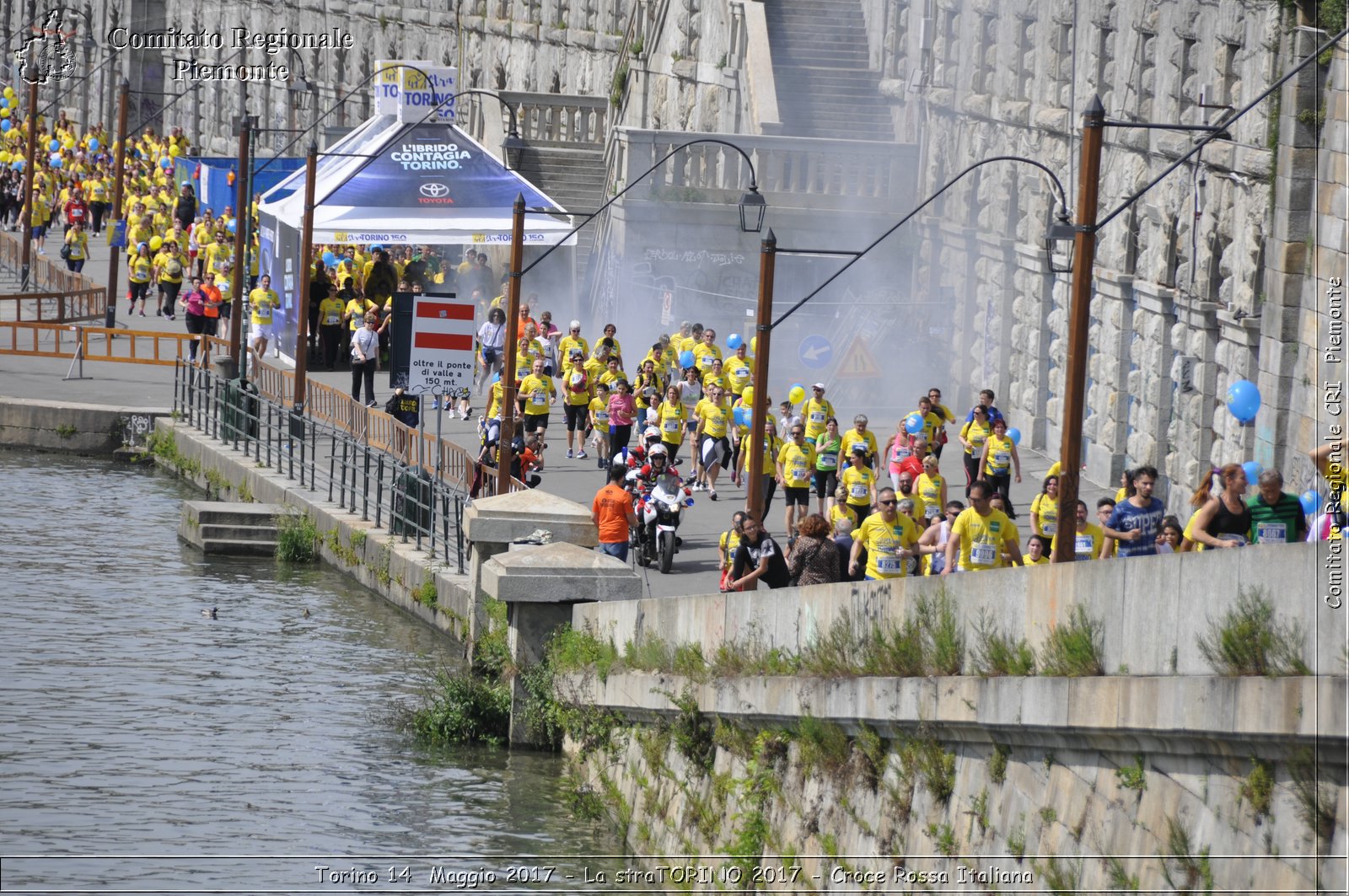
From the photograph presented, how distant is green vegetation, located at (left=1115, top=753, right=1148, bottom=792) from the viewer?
29.9 feet

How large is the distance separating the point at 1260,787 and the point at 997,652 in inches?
81.2

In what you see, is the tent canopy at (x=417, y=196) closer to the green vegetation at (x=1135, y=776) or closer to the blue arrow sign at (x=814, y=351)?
the blue arrow sign at (x=814, y=351)

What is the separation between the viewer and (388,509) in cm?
2628

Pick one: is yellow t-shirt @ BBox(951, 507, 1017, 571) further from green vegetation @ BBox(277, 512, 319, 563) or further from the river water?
green vegetation @ BBox(277, 512, 319, 563)

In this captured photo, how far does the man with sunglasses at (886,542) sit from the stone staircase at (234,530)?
38.0ft

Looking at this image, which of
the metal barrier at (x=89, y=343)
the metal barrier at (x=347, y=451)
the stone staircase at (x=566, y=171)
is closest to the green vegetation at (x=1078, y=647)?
the metal barrier at (x=347, y=451)

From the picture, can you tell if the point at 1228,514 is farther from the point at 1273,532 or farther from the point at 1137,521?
the point at 1137,521

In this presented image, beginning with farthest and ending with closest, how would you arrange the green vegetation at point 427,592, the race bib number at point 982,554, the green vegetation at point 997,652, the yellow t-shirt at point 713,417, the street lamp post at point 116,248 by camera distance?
the street lamp post at point 116,248 < the yellow t-shirt at point 713,417 < the green vegetation at point 427,592 < the race bib number at point 982,554 < the green vegetation at point 997,652

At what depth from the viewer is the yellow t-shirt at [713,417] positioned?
88.4 feet

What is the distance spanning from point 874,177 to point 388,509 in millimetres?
14894

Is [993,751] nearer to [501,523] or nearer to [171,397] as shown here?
[501,523]

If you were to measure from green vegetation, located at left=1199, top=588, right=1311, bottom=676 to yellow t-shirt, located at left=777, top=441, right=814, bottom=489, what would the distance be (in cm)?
1525

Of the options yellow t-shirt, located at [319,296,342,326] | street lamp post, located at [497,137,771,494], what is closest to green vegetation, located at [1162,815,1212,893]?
street lamp post, located at [497,137,771,494]

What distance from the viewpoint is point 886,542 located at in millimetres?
17578
